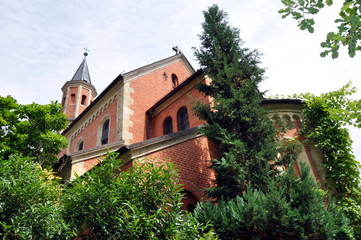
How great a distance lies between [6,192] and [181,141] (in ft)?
16.8

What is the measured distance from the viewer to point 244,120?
8281 mm

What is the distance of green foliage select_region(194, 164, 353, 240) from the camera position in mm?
5969

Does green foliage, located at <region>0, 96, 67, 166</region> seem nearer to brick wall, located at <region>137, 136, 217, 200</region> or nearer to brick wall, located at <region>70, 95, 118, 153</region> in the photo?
brick wall, located at <region>70, 95, 118, 153</region>

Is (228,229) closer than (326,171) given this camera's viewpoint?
Yes

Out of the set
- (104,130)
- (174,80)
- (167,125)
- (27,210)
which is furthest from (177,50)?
(27,210)

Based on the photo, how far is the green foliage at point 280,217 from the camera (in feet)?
19.6

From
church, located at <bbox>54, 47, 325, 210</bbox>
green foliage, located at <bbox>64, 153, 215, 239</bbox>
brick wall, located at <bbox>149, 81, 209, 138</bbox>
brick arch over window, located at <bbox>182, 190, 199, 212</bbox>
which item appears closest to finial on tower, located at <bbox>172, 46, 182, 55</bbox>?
church, located at <bbox>54, 47, 325, 210</bbox>

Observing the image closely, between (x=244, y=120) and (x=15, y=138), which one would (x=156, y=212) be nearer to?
(x=244, y=120)

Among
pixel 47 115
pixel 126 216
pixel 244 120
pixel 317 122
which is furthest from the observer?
pixel 47 115

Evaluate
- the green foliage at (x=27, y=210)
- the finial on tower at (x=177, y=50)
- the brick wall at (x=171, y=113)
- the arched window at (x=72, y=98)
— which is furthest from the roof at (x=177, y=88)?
the arched window at (x=72, y=98)

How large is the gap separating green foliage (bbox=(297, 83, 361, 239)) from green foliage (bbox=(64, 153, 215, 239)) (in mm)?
6004

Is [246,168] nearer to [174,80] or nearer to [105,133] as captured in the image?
[105,133]

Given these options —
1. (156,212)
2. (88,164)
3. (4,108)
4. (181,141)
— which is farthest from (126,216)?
(4,108)

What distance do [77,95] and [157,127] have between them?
21.9 metres
